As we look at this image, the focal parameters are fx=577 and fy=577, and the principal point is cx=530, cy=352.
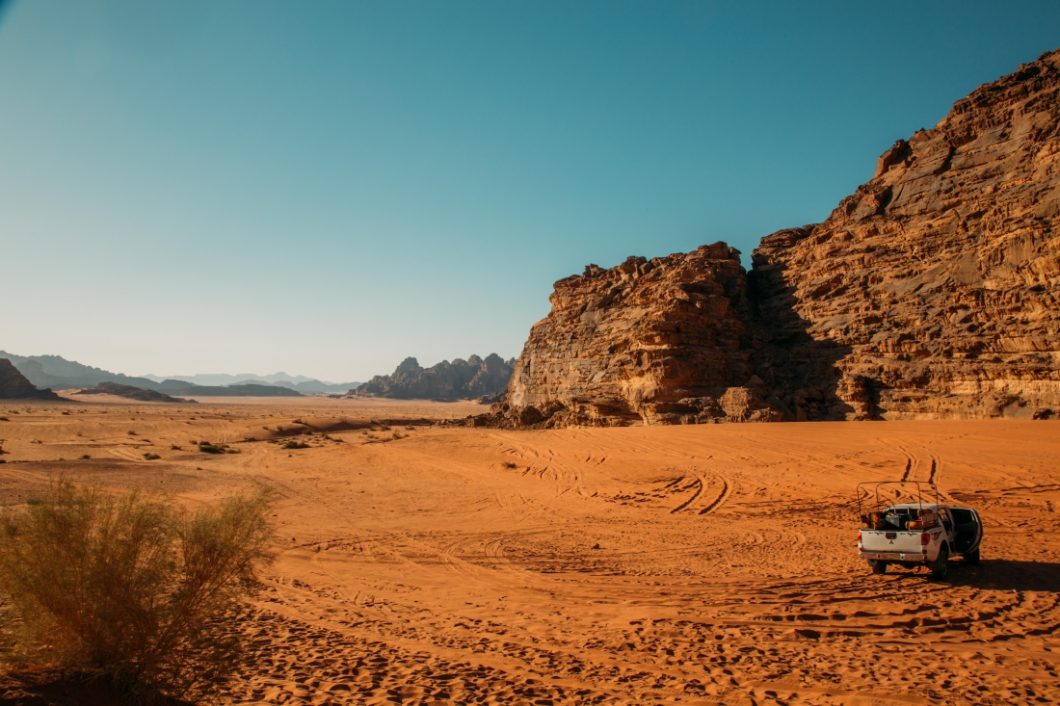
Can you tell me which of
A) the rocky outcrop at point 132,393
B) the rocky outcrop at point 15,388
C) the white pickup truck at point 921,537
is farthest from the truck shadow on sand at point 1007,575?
the rocky outcrop at point 132,393

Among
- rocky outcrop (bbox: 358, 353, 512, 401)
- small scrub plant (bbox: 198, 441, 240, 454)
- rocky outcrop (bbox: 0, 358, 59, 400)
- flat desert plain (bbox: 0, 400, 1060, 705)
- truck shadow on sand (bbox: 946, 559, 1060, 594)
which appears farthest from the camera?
rocky outcrop (bbox: 358, 353, 512, 401)

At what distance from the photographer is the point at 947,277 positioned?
1057 inches

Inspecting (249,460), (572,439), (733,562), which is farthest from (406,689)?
(249,460)

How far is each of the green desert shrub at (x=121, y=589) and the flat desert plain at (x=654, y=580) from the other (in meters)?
0.69

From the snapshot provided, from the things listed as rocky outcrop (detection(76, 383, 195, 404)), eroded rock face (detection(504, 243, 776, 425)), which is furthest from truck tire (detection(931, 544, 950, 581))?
rocky outcrop (detection(76, 383, 195, 404))

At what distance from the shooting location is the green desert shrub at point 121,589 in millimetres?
4289

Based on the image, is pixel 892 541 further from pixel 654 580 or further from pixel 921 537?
pixel 654 580

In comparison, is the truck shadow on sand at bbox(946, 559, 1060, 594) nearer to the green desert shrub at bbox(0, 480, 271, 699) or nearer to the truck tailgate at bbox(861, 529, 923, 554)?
the truck tailgate at bbox(861, 529, 923, 554)

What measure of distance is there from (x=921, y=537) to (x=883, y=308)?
2405 cm

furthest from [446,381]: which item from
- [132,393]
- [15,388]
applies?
[15,388]

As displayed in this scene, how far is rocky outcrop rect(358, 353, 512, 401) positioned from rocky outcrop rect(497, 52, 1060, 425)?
316 feet

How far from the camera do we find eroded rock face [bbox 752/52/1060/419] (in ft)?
75.3

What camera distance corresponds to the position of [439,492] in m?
19.0

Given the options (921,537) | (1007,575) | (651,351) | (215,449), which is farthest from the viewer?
(651,351)
